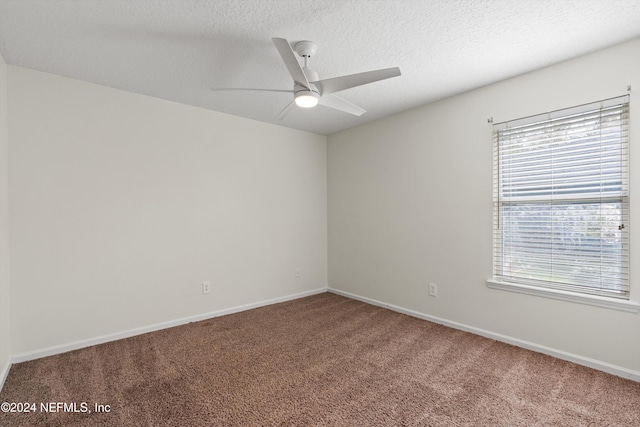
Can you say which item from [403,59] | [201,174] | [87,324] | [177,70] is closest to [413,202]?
[403,59]

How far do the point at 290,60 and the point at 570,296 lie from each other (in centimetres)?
279

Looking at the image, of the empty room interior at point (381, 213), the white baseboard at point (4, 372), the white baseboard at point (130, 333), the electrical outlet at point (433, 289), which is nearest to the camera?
the empty room interior at point (381, 213)

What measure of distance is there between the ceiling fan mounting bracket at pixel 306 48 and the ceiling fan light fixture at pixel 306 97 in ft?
1.03

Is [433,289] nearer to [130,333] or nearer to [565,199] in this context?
[565,199]

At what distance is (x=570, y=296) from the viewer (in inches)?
96.0

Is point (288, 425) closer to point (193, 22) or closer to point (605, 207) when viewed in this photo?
point (193, 22)

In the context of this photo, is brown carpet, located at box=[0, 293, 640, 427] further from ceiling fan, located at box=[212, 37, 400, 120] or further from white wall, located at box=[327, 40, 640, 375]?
ceiling fan, located at box=[212, 37, 400, 120]

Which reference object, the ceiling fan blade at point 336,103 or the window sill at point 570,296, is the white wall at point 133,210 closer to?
the ceiling fan blade at point 336,103

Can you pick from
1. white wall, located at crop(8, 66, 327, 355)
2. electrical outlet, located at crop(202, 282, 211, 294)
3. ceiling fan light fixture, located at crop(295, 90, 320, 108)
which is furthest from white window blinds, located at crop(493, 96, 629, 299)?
electrical outlet, located at crop(202, 282, 211, 294)

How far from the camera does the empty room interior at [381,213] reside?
1.92 metres

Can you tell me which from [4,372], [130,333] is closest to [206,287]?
[130,333]

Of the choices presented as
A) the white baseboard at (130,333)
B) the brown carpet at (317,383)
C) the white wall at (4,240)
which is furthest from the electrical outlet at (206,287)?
the white wall at (4,240)

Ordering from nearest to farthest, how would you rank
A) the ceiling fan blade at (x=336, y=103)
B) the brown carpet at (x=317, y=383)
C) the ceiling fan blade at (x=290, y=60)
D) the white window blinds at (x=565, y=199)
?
the ceiling fan blade at (x=290, y=60), the brown carpet at (x=317, y=383), the white window blinds at (x=565, y=199), the ceiling fan blade at (x=336, y=103)

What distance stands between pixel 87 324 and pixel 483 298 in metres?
3.74
